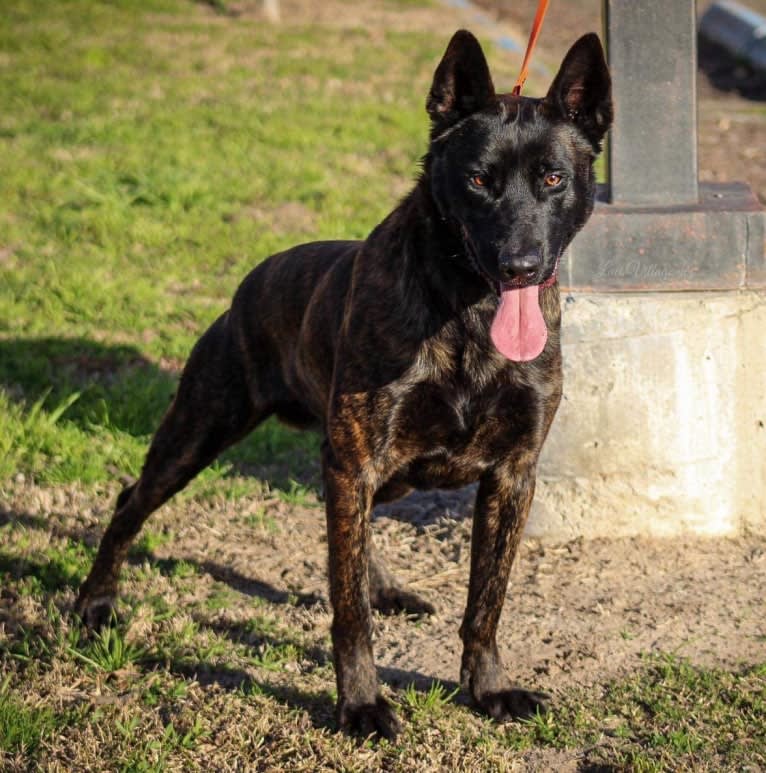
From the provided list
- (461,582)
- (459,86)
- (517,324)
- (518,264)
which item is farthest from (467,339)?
(461,582)

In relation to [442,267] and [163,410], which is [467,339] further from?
[163,410]

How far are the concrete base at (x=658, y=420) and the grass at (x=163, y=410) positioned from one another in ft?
2.39

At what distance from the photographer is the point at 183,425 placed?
416cm

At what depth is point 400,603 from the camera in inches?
171

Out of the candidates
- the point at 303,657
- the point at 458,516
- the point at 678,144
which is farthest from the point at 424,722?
the point at 678,144

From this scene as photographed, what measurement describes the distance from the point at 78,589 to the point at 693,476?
2307 millimetres

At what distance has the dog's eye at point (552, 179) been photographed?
3328mm

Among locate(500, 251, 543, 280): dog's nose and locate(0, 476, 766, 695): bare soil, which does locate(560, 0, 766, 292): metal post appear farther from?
locate(500, 251, 543, 280): dog's nose

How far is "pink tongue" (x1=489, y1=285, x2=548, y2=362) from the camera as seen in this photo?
328cm

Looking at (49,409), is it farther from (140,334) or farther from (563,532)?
(563,532)

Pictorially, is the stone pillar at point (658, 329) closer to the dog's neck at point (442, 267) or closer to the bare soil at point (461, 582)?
the bare soil at point (461, 582)

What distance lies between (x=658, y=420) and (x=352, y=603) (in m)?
1.67

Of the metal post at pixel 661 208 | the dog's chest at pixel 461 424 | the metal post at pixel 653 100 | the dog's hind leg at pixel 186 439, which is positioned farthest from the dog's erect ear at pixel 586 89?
the dog's hind leg at pixel 186 439

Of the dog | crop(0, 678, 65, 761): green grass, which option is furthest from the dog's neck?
crop(0, 678, 65, 761): green grass
